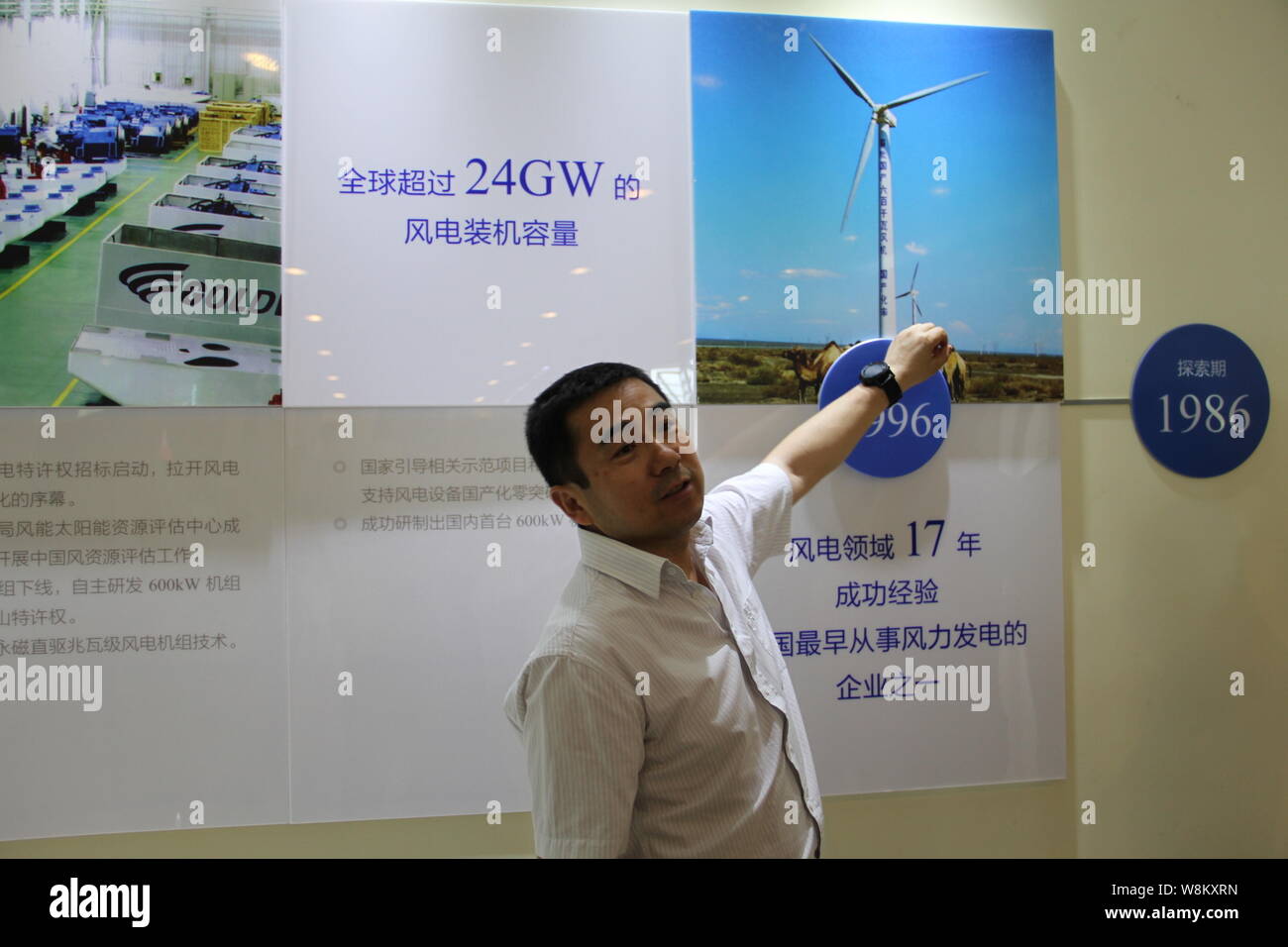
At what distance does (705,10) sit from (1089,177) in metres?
1.16

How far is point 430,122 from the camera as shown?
2.22 metres

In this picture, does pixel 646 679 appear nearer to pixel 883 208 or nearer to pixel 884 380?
pixel 884 380

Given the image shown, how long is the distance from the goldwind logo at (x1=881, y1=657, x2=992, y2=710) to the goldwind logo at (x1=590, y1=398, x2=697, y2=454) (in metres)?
1.13

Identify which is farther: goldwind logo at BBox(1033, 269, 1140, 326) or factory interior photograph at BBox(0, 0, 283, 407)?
goldwind logo at BBox(1033, 269, 1140, 326)

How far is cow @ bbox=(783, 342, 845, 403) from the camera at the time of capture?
2.34 m

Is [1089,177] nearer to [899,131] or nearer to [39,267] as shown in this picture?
[899,131]

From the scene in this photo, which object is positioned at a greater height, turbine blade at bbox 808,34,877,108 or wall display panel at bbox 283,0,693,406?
turbine blade at bbox 808,34,877,108

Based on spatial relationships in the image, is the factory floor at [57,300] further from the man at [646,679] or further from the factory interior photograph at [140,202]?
the man at [646,679]

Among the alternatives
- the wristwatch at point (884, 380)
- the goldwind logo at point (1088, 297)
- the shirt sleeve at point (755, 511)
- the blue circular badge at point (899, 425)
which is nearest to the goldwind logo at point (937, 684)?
the blue circular badge at point (899, 425)

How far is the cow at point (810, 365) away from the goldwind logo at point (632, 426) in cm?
Result: 82

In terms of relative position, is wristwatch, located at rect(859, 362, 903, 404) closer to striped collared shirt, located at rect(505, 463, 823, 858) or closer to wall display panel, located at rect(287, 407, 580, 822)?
striped collared shirt, located at rect(505, 463, 823, 858)

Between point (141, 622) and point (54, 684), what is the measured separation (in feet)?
0.79

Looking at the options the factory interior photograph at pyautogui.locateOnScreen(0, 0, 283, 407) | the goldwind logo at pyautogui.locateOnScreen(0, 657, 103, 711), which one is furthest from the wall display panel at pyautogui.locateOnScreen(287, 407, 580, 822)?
the goldwind logo at pyautogui.locateOnScreen(0, 657, 103, 711)
